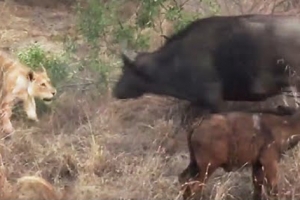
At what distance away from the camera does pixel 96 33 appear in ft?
38.9

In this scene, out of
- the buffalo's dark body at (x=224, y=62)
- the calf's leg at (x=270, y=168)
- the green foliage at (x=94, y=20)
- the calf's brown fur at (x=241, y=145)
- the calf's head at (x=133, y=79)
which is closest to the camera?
the calf's brown fur at (x=241, y=145)

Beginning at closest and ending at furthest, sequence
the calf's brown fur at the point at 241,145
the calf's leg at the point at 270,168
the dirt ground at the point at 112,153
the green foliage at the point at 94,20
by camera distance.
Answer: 1. the calf's brown fur at the point at 241,145
2. the calf's leg at the point at 270,168
3. the dirt ground at the point at 112,153
4. the green foliage at the point at 94,20

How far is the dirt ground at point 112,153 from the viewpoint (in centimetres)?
902

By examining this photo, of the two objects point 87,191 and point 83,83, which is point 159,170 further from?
point 83,83

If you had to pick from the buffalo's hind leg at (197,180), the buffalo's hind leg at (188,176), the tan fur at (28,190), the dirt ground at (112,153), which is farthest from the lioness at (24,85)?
the buffalo's hind leg at (197,180)

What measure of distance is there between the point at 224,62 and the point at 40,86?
2.41m

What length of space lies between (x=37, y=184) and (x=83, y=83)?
3703 mm

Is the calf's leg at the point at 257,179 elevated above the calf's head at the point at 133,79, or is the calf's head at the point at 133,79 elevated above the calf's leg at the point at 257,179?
the calf's head at the point at 133,79

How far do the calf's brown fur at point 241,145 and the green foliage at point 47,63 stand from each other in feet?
12.3

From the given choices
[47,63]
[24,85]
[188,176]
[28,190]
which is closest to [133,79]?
[24,85]

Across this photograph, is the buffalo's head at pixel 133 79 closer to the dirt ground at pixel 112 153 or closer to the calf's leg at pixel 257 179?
the dirt ground at pixel 112 153

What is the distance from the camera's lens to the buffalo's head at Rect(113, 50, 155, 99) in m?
11.0

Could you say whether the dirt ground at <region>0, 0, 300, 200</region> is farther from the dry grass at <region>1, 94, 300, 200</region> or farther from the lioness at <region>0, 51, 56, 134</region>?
the lioness at <region>0, 51, 56, 134</region>

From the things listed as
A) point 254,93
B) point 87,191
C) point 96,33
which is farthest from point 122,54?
point 87,191
